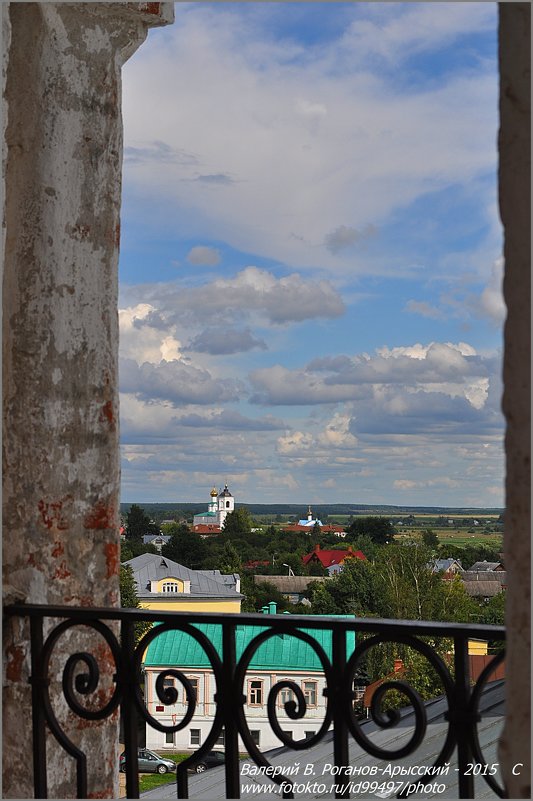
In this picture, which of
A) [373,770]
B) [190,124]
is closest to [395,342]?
[190,124]

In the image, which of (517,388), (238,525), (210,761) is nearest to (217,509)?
(238,525)

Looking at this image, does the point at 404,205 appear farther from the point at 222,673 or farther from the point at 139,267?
the point at 222,673

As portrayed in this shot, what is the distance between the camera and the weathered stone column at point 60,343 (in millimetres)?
2115

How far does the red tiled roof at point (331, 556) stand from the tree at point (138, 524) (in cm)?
404

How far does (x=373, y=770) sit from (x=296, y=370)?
50423 mm

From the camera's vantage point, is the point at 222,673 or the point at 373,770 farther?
the point at 373,770

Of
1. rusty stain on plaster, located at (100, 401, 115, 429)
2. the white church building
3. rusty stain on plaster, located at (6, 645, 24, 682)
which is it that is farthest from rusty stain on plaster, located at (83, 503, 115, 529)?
the white church building

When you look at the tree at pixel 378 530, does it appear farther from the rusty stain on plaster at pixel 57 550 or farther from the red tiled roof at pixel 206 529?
the rusty stain on plaster at pixel 57 550

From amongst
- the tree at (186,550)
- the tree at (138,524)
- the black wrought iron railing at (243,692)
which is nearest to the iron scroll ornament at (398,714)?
the black wrought iron railing at (243,692)

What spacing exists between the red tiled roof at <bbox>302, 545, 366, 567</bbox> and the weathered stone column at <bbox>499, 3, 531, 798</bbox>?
2308cm

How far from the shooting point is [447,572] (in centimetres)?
2570

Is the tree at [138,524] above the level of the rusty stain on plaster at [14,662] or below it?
below

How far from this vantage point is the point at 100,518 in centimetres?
223

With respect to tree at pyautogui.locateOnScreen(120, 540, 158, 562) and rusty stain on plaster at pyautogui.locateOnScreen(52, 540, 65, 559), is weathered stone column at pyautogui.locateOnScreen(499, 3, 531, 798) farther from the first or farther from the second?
tree at pyautogui.locateOnScreen(120, 540, 158, 562)
